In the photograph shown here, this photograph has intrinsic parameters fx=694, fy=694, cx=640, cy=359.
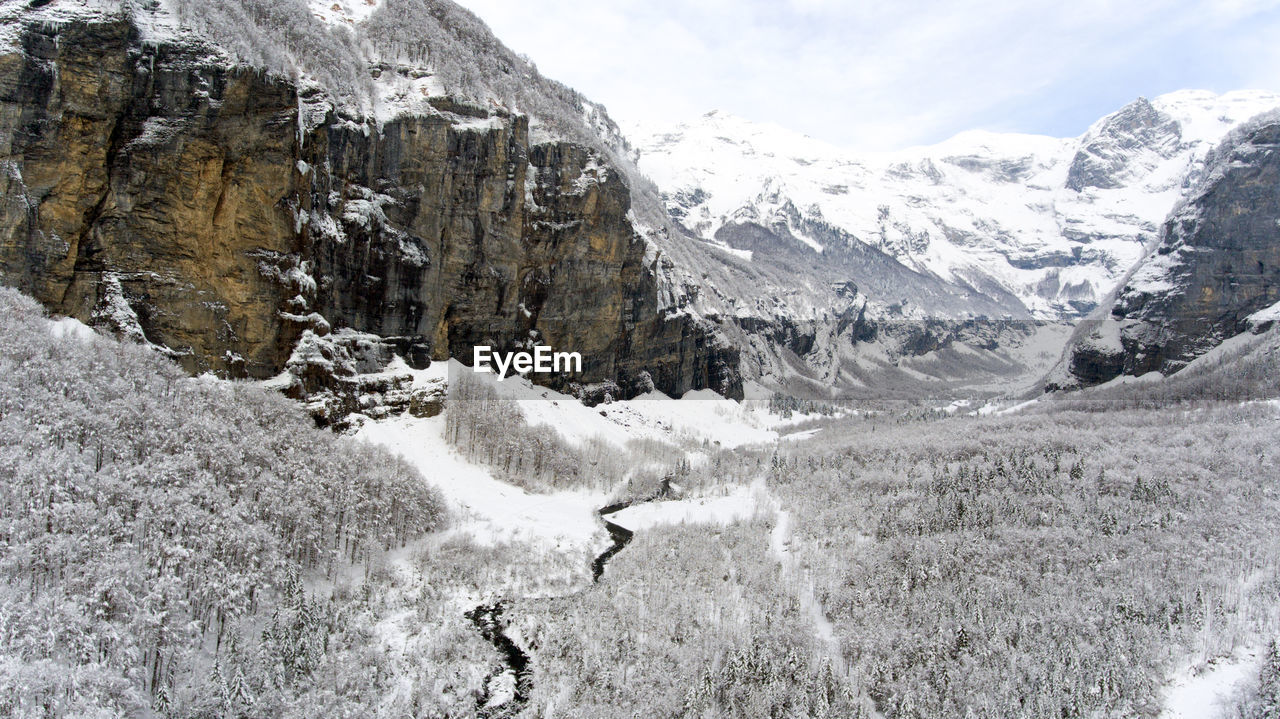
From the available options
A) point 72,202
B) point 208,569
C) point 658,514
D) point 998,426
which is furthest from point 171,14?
point 998,426

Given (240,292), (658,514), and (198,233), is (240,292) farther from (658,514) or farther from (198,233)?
(658,514)

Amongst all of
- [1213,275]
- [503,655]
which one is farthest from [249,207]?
[1213,275]

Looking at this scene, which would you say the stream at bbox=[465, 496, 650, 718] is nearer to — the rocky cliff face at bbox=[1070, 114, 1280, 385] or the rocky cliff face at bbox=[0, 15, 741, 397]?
the rocky cliff face at bbox=[0, 15, 741, 397]

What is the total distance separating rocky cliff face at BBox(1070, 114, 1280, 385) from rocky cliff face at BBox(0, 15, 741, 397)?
158 metres

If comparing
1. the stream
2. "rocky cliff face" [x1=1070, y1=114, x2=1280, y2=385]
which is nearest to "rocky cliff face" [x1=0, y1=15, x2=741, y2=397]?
the stream

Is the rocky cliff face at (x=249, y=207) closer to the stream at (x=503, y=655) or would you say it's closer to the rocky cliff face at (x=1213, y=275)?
the stream at (x=503, y=655)

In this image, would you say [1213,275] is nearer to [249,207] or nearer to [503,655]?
[503,655]

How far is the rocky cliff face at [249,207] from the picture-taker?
206 feet

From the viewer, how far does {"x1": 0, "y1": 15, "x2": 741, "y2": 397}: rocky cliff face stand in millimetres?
62844

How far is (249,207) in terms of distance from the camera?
73.2 metres

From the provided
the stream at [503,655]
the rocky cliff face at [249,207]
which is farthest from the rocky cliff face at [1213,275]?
the stream at [503,655]

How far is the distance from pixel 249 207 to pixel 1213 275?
696 feet

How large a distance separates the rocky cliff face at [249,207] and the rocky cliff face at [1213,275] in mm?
158067

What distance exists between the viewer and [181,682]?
33.9 meters
